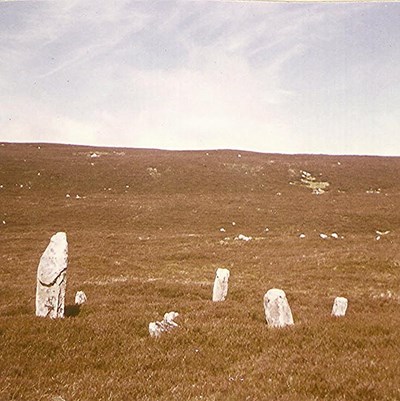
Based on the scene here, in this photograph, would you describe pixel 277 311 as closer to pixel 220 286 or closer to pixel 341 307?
pixel 341 307

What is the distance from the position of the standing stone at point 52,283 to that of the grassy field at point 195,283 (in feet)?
1.79

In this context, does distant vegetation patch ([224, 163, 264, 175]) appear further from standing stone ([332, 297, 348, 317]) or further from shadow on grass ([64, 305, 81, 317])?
shadow on grass ([64, 305, 81, 317])

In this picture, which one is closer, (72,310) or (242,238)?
(72,310)

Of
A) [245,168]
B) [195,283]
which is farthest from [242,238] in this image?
[245,168]

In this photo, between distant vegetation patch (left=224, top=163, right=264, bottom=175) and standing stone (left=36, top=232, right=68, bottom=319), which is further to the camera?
distant vegetation patch (left=224, top=163, right=264, bottom=175)

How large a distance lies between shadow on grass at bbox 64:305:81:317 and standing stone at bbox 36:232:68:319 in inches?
25.4

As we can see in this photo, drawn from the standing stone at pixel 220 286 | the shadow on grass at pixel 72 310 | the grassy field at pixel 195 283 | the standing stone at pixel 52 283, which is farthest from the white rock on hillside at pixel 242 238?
the standing stone at pixel 52 283

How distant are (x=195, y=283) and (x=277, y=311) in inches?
316

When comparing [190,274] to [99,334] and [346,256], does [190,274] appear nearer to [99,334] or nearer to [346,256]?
[346,256]

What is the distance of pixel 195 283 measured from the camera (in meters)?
18.1

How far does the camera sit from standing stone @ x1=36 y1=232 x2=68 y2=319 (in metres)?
11.0

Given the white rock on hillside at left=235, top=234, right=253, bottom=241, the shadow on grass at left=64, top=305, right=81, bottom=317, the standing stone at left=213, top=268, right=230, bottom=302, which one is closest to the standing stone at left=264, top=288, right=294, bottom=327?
the standing stone at left=213, top=268, right=230, bottom=302

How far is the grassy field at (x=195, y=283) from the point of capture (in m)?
6.77

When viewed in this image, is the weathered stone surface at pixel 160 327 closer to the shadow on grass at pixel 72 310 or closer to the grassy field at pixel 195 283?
the grassy field at pixel 195 283
